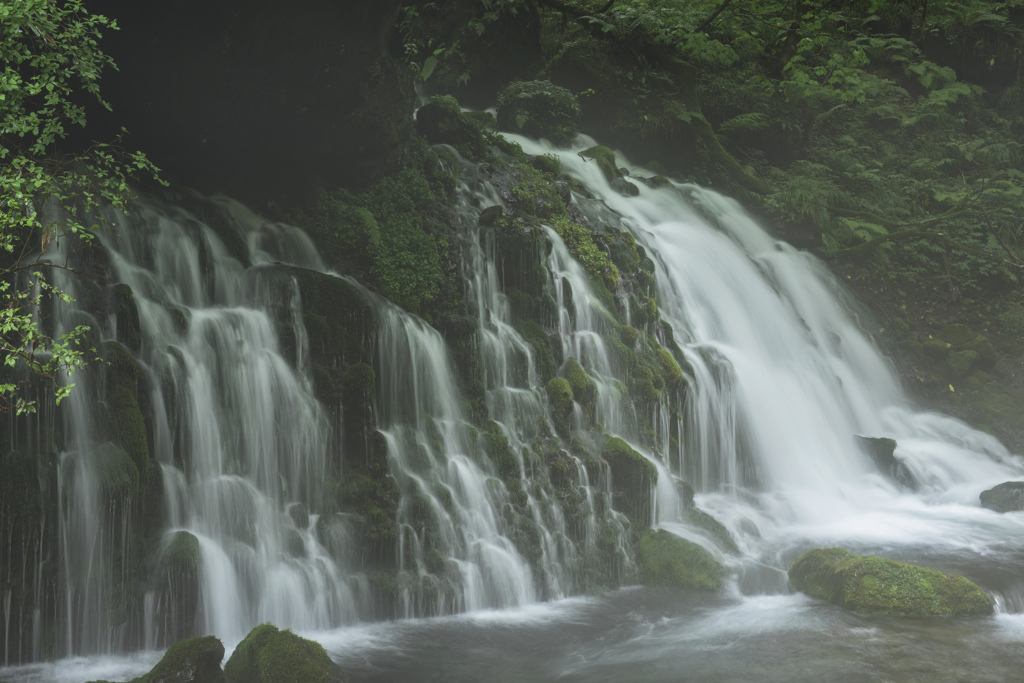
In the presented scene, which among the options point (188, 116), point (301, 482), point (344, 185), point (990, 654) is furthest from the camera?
point (344, 185)

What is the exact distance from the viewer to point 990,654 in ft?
22.3

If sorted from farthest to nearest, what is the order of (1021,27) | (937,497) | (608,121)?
(1021,27)
(608,121)
(937,497)

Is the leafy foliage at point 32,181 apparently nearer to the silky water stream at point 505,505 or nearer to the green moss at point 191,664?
the silky water stream at point 505,505

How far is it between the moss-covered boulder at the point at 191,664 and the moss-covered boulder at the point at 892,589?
6143mm

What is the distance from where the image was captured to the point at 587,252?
12.0m

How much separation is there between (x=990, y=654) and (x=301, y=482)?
671cm

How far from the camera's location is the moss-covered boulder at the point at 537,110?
16594mm

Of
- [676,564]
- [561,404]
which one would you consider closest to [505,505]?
[561,404]

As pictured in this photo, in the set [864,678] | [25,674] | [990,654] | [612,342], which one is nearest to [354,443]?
[25,674]

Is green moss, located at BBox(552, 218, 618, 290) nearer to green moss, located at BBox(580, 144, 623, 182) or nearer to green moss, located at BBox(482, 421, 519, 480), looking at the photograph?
green moss, located at BBox(482, 421, 519, 480)

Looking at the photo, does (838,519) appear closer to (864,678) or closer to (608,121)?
(864,678)

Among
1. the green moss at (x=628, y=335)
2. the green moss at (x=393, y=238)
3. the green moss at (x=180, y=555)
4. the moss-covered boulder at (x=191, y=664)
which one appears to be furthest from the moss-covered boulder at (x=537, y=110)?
the moss-covered boulder at (x=191, y=664)

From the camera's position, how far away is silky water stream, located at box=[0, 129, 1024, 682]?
693 cm

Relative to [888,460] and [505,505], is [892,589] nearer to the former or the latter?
[505,505]
